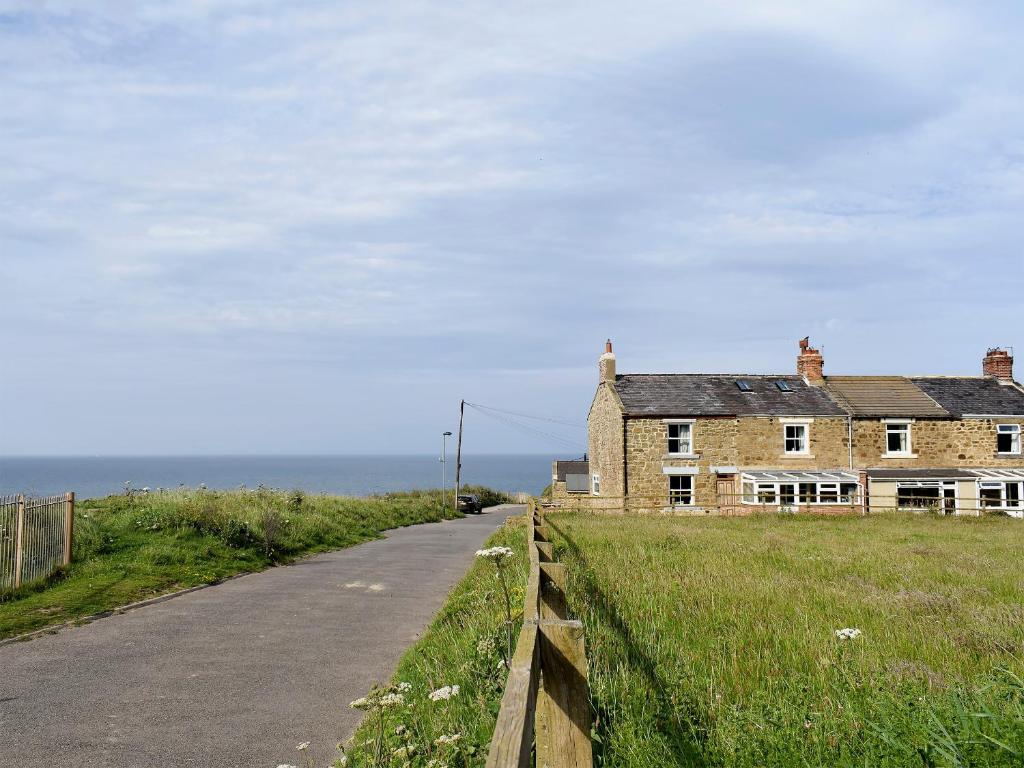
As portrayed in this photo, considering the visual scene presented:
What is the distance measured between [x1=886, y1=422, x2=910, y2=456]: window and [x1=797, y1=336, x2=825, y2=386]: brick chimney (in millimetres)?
4112

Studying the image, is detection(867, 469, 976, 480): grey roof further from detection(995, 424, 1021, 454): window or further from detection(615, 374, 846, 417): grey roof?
detection(615, 374, 846, 417): grey roof

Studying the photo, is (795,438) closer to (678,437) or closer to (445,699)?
(678,437)

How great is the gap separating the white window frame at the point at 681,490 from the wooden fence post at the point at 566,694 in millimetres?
33894

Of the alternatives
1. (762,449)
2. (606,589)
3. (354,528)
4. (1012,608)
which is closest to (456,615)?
(606,589)

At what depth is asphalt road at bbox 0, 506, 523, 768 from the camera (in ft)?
20.6

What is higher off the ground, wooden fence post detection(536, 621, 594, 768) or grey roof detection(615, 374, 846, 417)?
grey roof detection(615, 374, 846, 417)

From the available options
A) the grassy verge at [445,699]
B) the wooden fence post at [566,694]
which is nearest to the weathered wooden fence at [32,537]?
the grassy verge at [445,699]

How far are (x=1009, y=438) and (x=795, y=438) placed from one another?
11.1 metres

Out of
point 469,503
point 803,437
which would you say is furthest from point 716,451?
point 469,503

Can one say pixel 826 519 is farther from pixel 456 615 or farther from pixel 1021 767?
pixel 1021 767

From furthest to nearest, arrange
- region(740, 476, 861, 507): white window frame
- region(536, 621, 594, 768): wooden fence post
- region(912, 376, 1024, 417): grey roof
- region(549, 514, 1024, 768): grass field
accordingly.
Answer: region(912, 376, 1024, 417): grey roof → region(740, 476, 861, 507): white window frame → region(549, 514, 1024, 768): grass field → region(536, 621, 594, 768): wooden fence post

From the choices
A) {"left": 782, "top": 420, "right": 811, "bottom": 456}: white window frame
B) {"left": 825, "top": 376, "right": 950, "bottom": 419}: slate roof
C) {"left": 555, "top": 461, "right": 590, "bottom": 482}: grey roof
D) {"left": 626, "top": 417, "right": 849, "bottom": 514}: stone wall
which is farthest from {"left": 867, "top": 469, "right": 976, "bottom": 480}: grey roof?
{"left": 555, "top": 461, "right": 590, "bottom": 482}: grey roof

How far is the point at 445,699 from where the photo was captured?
6.15 metres

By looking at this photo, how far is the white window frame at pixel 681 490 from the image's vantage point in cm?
3628
